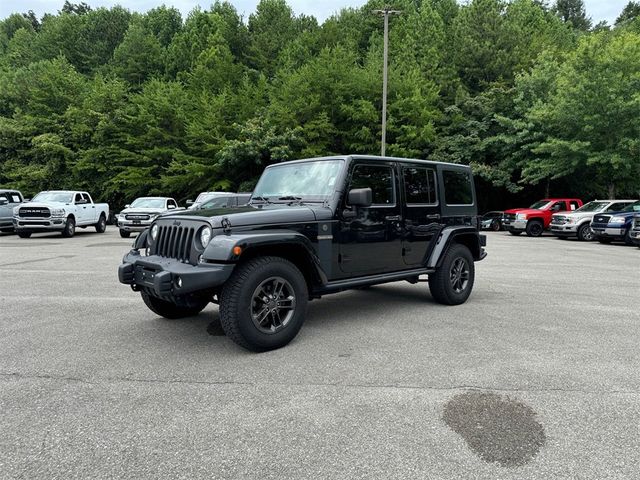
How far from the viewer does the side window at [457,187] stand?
21.7 ft

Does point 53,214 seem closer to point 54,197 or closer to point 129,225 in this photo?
point 54,197

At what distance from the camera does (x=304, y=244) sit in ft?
15.4

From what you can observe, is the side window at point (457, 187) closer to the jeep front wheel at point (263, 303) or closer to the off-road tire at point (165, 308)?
the jeep front wheel at point (263, 303)

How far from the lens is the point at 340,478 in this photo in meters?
2.49

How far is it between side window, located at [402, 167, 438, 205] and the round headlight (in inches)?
104

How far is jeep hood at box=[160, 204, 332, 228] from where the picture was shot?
454 centimetres

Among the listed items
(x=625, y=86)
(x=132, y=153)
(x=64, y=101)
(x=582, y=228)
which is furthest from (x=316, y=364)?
(x=64, y=101)

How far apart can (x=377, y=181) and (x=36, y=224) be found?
55.7ft

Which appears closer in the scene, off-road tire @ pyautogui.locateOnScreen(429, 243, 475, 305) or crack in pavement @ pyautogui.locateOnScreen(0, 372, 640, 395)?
crack in pavement @ pyautogui.locateOnScreen(0, 372, 640, 395)

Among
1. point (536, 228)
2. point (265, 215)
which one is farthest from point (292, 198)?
point (536, 228)

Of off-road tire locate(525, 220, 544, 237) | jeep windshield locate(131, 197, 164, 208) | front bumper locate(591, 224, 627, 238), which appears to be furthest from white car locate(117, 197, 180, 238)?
front bumper locate(591, 224, 627, 238)

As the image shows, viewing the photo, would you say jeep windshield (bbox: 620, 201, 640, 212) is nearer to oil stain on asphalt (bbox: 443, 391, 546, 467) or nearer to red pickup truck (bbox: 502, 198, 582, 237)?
red pickup truck (bbox: 502, 198, 582, 237)

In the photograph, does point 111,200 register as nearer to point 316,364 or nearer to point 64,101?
point 64,101

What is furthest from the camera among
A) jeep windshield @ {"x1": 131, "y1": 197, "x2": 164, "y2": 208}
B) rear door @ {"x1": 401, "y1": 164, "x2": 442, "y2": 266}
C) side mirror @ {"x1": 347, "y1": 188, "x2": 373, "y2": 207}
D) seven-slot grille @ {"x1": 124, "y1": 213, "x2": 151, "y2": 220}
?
jeep windshield @ {"x1": 131, "y1": 197, "x2": 164, "y2": 208}
